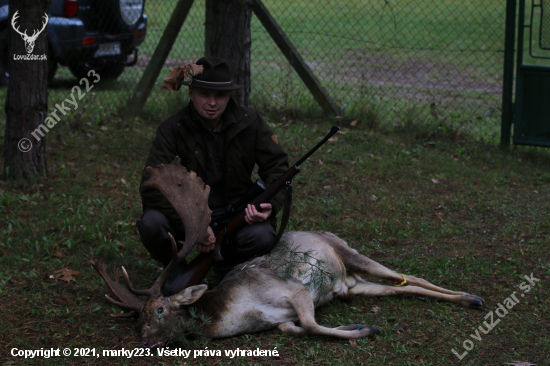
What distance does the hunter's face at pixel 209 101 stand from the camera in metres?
4.21

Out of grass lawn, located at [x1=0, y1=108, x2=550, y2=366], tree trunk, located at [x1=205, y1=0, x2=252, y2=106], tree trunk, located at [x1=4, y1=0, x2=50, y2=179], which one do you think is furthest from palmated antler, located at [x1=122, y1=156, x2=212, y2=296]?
tree trunk, located at [x1=205, y1=0, x2=252, y2=106]

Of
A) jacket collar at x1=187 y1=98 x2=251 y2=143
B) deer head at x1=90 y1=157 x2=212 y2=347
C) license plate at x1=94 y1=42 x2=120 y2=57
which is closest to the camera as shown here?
deer head at x1=90 y1=157 x2=212 y2=347

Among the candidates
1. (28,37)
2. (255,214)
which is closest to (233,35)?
(28,37)

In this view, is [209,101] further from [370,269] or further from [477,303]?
[477,303]

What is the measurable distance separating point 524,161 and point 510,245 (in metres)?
2.78

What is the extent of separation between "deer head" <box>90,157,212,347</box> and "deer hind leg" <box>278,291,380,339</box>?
646mm

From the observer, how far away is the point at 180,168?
399 cm

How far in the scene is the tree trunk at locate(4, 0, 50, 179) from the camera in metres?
5.92

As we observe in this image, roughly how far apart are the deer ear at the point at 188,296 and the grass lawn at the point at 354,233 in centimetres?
30

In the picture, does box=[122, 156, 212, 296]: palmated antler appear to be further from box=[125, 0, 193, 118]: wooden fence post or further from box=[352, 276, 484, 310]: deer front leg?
box=[125, 0, 193, 118]: wooden fence post

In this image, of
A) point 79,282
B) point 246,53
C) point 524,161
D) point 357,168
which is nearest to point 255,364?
point 79,282

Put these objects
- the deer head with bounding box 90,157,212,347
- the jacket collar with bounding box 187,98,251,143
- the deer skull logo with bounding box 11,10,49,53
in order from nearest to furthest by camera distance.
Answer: the deer head with bounding box 90,157,212,347
the jacket collar with bounding box 187,98,251,143
the deer skull logo with bounding box 11,10,49,53

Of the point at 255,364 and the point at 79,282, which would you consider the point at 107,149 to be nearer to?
the point at 79,282

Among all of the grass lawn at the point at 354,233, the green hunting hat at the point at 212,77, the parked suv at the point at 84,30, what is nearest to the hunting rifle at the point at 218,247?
the grass lawn at the point at 354,233
